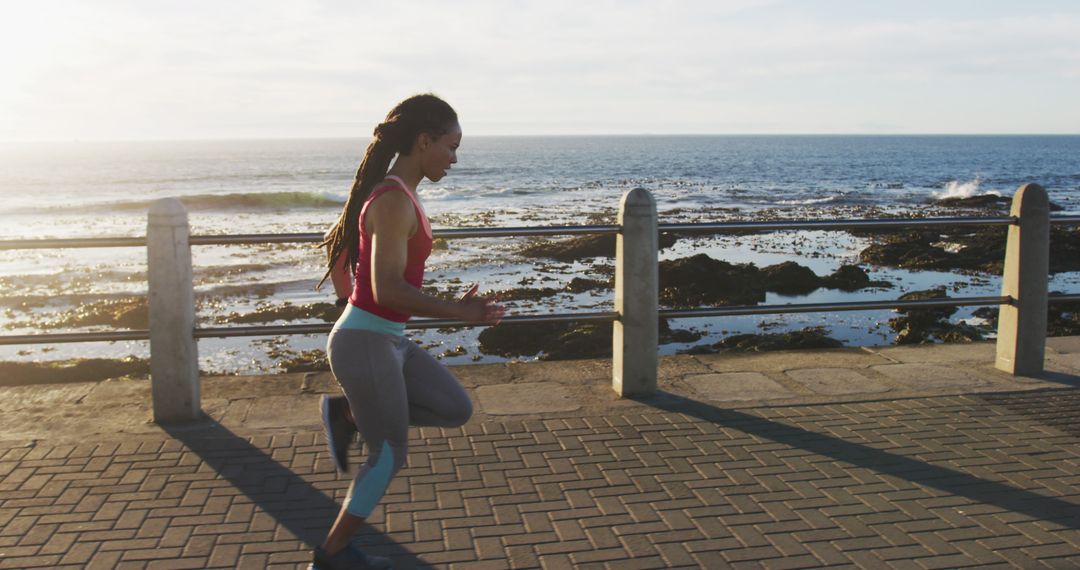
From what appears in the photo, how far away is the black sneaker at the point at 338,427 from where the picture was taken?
3879mm

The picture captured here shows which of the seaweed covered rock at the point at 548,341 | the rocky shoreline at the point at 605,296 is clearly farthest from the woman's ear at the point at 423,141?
the seaweed covered rock at the point at 548,341

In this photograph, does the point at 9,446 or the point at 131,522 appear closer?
the point at 131,522

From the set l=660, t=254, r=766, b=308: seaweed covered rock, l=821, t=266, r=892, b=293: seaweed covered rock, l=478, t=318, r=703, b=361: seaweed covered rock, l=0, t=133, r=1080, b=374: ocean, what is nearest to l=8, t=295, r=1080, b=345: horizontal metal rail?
l=478, t=318, r=703, b=361: seaweed covered rock

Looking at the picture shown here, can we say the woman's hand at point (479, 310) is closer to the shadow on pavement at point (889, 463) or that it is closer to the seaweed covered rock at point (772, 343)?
the shadow on pavement at point (889, 463)

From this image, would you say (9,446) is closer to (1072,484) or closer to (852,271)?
(1072,484)

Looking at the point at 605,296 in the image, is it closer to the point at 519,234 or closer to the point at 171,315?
the point at 519,234

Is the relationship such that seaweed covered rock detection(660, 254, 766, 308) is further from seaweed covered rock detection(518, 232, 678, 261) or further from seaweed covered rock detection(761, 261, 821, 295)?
seaweed covered rock detection(518, 232, 678, 261)

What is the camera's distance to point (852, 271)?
18984 millimetres

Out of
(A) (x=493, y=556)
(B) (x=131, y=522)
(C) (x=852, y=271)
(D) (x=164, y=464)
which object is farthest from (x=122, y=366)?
(C) (x=852, y=271)

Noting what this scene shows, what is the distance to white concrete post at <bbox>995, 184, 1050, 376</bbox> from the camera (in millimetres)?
6816

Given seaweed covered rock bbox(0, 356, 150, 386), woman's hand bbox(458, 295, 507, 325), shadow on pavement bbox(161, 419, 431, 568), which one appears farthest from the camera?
seaweed covered rock bbox(0, 356, 150, 386)

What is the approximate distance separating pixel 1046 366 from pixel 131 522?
247 inches

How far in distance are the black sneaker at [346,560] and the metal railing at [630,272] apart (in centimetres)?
203

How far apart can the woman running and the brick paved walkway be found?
0.47 m
